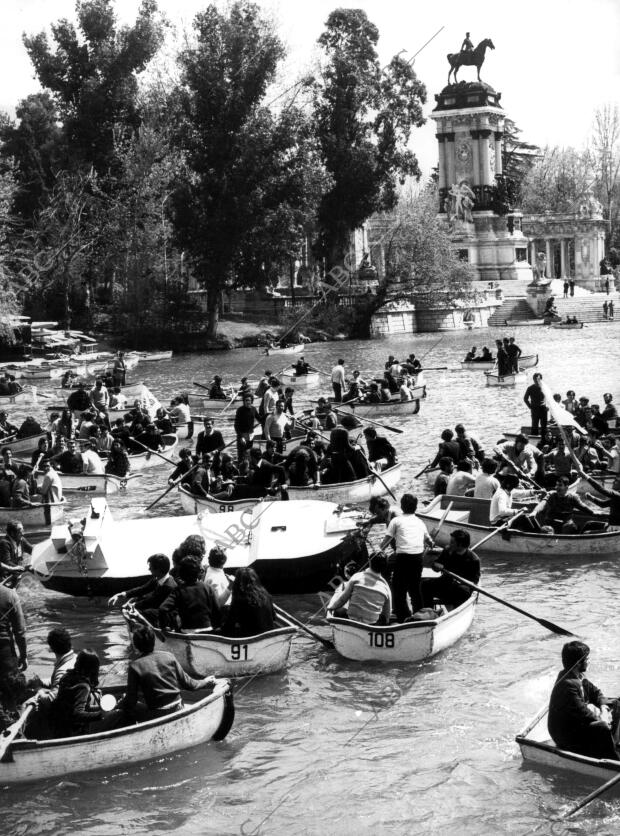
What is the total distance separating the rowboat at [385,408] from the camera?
32406 millimetres

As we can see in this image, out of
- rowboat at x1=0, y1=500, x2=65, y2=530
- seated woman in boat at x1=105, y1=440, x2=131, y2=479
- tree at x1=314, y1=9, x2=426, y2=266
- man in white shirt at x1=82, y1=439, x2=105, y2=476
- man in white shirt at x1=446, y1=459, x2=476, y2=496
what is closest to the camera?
man in white shirt at x1=446, y1=459, x2=476, y2=496

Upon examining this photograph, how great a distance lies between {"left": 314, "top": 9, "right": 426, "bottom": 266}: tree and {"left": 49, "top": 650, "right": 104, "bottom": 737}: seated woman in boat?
58389 mm

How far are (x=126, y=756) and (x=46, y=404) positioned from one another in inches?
1191

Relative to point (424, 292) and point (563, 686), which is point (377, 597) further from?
point (424, 292)

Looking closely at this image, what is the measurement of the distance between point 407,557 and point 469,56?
85585 millimetres

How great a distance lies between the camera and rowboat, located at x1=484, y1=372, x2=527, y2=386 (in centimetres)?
3997

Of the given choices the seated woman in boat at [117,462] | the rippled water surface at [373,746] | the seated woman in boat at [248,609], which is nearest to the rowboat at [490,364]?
the seated woman in boat at [117,462]

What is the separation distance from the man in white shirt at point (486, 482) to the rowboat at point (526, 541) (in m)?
0.16

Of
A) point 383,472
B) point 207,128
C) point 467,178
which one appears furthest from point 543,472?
point 467,178

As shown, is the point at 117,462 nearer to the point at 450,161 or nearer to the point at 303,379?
the point at 303,379

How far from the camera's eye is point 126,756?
10438mm

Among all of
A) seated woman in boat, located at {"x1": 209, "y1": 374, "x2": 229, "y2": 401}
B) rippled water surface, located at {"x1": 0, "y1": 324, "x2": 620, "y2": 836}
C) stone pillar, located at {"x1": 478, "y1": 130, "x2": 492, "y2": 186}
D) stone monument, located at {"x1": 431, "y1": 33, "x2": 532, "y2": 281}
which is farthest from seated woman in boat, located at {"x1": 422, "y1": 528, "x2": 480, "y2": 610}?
stone pillar, located at {"x1": 478, "y1": 130, "x2": 492, "y2": 186}

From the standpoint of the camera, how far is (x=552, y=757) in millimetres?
9891

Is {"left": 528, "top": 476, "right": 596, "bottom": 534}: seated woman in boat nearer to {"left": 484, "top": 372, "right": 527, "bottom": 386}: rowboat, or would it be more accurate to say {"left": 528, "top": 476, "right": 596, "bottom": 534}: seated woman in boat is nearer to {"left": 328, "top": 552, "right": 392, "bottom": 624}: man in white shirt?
{"left": 328, "top": 552, "right": 392, "bottom": 624}: man in white shirt
